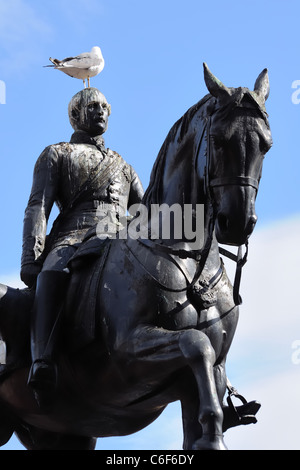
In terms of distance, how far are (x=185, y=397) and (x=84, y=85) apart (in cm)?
459

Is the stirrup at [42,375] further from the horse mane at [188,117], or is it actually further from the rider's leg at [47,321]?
the horse mane at [188,117]

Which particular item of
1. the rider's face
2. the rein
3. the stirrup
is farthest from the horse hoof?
the rider's face

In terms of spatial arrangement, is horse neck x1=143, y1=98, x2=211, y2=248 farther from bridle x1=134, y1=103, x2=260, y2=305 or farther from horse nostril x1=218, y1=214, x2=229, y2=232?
horse nostril x1=218, y1=214, x2=229, y2=232

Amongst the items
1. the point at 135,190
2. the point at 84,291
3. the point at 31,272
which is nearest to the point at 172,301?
the point at 84,291

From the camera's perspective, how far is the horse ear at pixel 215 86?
33.2 ft

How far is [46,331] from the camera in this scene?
11172 mm

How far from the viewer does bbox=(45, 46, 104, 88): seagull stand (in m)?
13.5

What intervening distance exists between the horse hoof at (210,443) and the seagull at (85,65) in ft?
18.1

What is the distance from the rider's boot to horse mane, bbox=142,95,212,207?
4.05ft

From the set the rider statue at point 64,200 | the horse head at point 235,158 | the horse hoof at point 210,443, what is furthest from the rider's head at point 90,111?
the horse hoof at point 210,443

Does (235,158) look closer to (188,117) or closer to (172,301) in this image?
(188,117)

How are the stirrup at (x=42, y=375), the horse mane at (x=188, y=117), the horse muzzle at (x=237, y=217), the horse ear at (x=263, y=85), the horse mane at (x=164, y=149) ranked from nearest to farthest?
the horse muzzle at (x=237, y=217)
the horse mane at (x=188, y=117)
the horse ear at (x=263, y=85)
the horse mane at (x=164, y=149)
the stirrup at (x=42, y=375)

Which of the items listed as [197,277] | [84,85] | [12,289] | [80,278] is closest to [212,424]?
[197,277]

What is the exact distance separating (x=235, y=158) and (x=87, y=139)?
3.17m
